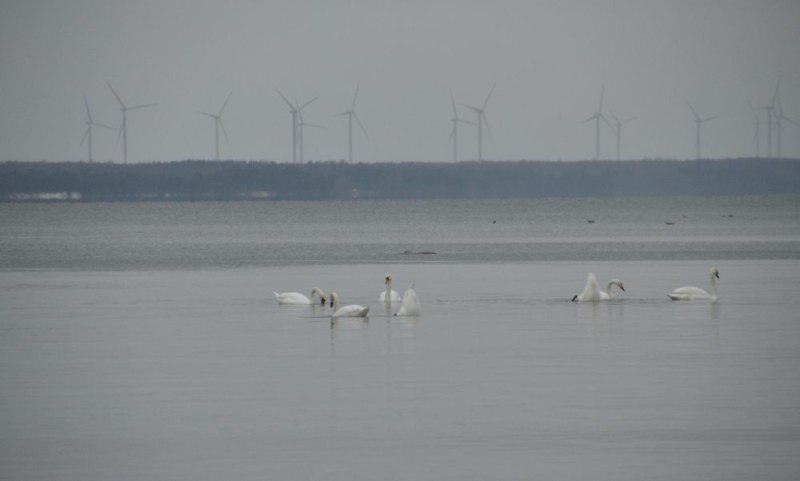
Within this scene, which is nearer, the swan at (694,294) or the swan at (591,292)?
the swan at (694,294)

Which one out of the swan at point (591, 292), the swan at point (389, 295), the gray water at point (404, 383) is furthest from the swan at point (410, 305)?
the swan at point (591, 292)

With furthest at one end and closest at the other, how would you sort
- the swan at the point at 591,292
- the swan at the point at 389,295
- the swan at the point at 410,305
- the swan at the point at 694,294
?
the swan at the point at 591,292 → the swan at the point at 694,294 → the swan at the point at 389,295 → the swan at the point at 410,305

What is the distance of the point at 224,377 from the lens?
20.8 m

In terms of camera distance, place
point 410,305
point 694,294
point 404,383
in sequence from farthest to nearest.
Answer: point 694,294
point 410,305
point 404,383

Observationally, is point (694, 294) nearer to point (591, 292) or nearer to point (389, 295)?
point (591, 292)

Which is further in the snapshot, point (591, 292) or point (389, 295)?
point (591, 292)

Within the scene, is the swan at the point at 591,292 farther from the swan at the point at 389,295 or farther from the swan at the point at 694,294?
the swan at the point at 389,295

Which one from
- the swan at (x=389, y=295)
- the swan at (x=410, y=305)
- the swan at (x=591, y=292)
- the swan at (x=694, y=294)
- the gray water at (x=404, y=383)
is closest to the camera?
the gray water at (x=404, y=383)

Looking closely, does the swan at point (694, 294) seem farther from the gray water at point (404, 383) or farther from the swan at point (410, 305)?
the swan at point (410, 305)

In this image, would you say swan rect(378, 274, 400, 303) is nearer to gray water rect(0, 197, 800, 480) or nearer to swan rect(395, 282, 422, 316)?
gray water rect(0, 197, 800, 480)

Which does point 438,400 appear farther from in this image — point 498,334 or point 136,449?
point 498,334

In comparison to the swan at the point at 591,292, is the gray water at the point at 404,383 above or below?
below

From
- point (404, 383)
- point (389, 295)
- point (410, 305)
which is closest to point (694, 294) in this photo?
point (389, 295)

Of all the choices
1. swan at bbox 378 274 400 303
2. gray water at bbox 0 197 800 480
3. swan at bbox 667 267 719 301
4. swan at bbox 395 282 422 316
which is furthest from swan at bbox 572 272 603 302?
swan at bbox 395 282 422 316
